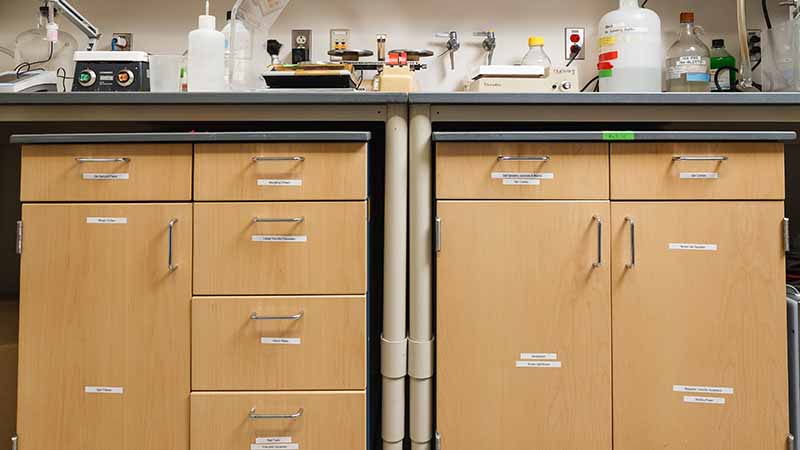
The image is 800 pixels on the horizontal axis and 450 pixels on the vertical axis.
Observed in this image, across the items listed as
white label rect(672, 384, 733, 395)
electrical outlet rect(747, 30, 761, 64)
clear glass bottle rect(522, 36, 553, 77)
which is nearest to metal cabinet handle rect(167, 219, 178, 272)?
white label rect(672, 384, 733, 395)

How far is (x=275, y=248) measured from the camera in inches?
38.2

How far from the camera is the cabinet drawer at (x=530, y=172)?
38.5 inches

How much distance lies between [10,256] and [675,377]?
6.84 feet

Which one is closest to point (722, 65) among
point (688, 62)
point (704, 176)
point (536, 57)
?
point (688, 62)

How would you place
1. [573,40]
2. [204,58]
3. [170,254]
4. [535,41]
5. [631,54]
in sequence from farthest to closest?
[573,40]
[535,41]
[631,54]
[204,58]
[170,254]

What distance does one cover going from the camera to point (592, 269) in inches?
38.3

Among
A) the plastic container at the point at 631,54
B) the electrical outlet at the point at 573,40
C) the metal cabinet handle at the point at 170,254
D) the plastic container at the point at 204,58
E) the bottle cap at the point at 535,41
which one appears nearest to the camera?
the metal cabinet handle at the point at 170,254

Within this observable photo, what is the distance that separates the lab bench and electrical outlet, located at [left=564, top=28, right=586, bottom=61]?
2.19 ft

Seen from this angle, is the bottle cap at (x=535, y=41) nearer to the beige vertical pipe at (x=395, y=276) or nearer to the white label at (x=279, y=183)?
the beige vertical pipe at (x=395, y=276)

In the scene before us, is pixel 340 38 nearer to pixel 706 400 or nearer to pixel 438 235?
pixel 438 235

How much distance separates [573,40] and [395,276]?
1.13m

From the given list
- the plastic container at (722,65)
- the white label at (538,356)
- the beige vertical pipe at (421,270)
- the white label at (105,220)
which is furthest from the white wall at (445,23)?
the white label at (538,356)

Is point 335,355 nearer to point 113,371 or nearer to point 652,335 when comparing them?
point 113,371

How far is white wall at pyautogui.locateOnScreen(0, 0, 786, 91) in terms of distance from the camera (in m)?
1.58
